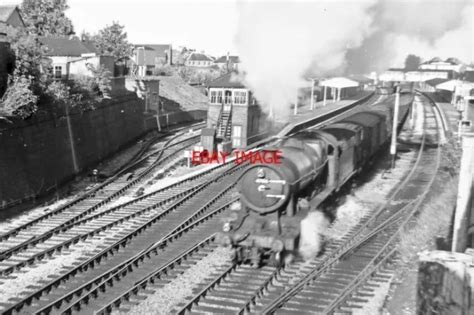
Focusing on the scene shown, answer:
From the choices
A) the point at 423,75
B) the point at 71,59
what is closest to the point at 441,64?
the point at 423,75

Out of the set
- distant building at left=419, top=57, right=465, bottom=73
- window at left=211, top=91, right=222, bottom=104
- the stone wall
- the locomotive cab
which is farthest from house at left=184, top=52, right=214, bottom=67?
the stone wall

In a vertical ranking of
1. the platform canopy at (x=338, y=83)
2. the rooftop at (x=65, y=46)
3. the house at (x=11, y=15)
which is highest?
the house at (x=11, y=15)

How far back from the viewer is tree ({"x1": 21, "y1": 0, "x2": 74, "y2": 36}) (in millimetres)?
57562

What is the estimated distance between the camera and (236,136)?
30.1m

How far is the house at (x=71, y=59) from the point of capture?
36109mm

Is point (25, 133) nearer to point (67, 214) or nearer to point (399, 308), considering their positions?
point (67, 214)

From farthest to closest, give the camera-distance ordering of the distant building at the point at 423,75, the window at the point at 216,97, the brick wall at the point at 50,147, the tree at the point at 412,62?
the distant building at the point at 423,75
the tree at the point at 412,62
the window at the point at 216,97
the brick wall at the point at 50,147

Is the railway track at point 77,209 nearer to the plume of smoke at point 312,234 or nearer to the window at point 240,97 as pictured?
the window at point 240,97

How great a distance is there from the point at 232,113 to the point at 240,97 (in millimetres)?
992

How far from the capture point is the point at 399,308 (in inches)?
416

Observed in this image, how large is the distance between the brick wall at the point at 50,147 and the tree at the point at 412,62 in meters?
39.7

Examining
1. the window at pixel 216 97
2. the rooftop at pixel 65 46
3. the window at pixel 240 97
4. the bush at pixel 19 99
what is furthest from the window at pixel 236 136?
the rooftop at pixel 65 46

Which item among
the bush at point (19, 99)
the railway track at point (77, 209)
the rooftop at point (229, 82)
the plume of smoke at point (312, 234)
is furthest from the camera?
the rooftop at point (229, 82)

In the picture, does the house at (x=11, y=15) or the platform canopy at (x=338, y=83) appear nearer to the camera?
the house at (x=11, y=15)
